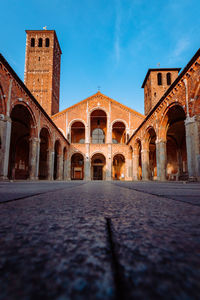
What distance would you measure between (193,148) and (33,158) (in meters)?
8.24

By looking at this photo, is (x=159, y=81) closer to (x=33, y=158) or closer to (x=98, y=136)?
(x=98, y=136)

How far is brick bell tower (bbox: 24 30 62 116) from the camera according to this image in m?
24.4

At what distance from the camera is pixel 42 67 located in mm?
24953

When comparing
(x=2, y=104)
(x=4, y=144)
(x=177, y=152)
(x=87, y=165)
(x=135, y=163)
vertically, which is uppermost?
(x=2, y=104)

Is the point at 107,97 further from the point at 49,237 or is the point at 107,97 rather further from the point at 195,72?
the point at 49,237

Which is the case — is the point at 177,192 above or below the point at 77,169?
below

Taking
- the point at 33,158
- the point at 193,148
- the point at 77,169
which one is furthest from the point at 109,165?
the point at 193,148

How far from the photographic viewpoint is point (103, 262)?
24cm

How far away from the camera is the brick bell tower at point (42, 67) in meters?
24.4

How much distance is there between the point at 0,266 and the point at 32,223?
24 centimetres

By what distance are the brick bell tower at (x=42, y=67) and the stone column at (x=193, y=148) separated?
20.2 meters

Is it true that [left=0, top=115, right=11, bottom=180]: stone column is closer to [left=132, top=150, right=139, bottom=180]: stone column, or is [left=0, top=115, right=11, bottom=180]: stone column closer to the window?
[left=132, top=150, right=139, bottom=180]: stone column

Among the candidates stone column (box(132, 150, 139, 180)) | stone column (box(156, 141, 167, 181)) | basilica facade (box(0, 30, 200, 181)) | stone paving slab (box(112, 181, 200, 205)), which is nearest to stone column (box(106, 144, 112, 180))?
basilica facade (box(0, 30, 200, 181))

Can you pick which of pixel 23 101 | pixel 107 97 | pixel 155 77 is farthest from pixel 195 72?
pixel 155 77
